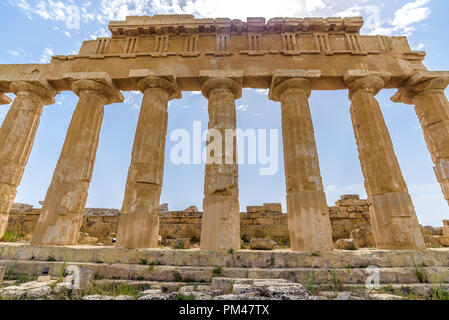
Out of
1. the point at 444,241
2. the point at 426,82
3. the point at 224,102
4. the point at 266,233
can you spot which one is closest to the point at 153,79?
the point at 224,102

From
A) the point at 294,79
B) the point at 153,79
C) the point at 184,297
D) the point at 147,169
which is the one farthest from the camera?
the point at 153,79

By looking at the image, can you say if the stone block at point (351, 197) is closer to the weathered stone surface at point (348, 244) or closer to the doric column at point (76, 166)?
the weathered stone surface at point (348, 244)

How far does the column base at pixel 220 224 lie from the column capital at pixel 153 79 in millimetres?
4895

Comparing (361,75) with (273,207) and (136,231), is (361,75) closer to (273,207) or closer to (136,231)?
(273,207)

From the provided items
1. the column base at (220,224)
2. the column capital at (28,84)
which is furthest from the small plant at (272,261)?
the column capital at (28,84)

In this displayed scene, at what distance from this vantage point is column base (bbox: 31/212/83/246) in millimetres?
6985

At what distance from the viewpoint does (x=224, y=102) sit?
861 centimetres

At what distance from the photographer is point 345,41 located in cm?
999

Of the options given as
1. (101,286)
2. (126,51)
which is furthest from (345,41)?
(101,286)

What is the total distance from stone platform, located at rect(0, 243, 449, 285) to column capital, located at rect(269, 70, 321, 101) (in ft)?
19.5

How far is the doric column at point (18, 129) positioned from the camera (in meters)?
7.94

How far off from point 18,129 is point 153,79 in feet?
17.1

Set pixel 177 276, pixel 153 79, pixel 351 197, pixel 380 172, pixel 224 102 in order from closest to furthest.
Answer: pixel 177 276, pixel 380 172, pixel 224 102, pixel 153 79, pixel 351 197

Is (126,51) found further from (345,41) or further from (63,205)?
(345,41)
